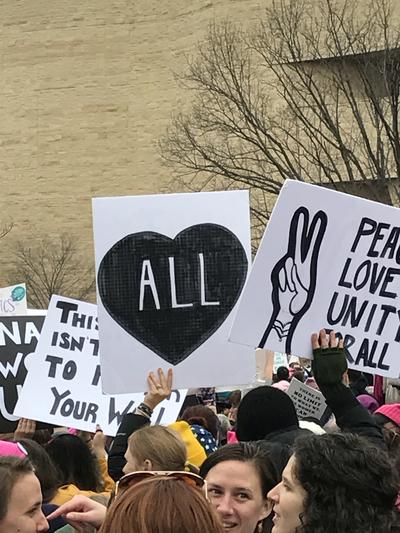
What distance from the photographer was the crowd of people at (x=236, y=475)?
230cm

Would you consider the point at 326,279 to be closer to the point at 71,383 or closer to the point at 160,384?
the point at 160,384

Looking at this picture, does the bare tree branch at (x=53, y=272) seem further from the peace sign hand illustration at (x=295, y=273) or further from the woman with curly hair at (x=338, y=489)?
the woman with curly hair at (x=338, y=489)

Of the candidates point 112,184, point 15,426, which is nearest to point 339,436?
point 15,426

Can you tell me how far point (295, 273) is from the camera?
4.25 m

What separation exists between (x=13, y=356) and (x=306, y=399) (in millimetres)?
2046

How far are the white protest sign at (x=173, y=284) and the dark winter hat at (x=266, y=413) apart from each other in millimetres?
275

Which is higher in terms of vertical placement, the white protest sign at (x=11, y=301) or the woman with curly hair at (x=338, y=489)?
the white protest sign at (x=11, y=301)

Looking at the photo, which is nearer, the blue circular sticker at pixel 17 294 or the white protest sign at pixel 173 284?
the white protest sign at pixel 173 284

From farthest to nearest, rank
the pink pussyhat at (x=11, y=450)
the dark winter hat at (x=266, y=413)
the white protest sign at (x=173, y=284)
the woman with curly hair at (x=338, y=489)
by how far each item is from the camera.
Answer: the white protest sign at (x=173, y=284)
the dark winter hat at (x=266, y=413)
the pink pussyhat at (x=11, y=450)
the woman with curly hair at (x=338, y=489)

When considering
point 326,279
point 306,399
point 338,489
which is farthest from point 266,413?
point 306,399

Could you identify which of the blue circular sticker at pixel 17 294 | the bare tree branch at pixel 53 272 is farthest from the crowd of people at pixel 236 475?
the bare tree branch at pixel 53 272

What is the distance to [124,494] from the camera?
7.54ft

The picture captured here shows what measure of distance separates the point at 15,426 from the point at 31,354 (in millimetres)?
523

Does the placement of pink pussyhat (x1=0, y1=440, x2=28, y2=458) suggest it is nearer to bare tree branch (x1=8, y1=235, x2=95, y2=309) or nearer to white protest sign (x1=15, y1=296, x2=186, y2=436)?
white protest sign (x1=15, y1=296, x2=186, y2=436)
